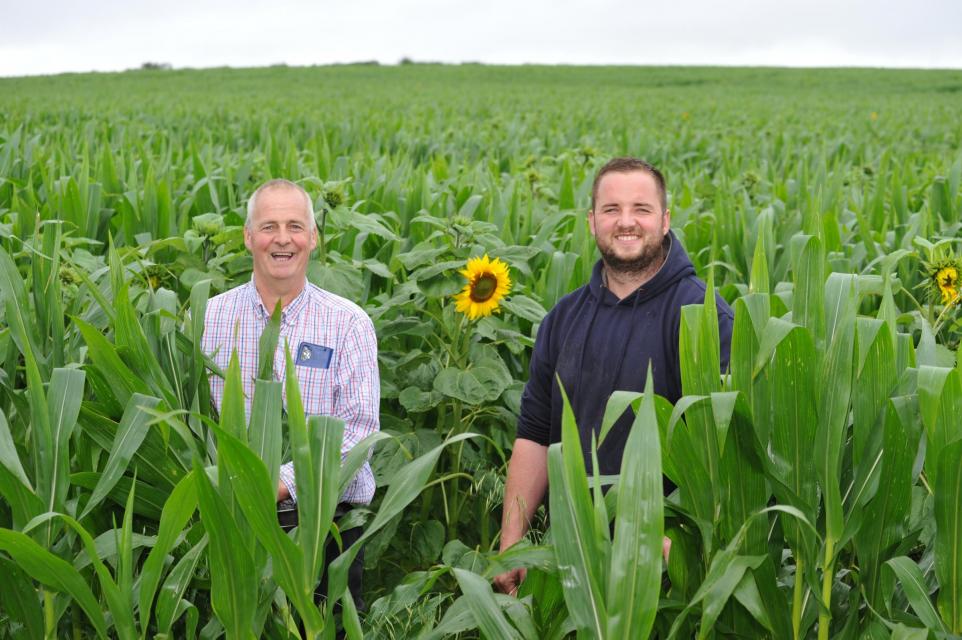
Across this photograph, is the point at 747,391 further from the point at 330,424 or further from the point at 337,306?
the point at 337,306

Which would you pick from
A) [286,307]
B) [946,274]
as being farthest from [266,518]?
[946,274]

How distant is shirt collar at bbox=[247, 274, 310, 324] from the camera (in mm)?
2289

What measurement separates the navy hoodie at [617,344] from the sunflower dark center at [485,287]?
0.78 ft

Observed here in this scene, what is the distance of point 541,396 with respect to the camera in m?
2.42

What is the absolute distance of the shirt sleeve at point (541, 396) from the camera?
94.9 inches

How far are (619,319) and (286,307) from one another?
758mm

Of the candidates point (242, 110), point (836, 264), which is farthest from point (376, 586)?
point (242, 110)

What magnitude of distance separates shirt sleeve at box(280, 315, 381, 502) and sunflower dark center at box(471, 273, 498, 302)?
1.17 ft

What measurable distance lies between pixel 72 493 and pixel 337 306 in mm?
682

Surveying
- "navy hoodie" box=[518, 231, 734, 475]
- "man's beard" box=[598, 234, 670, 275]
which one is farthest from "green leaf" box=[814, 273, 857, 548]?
"man's beard" box=[598, 234, 670, 275]

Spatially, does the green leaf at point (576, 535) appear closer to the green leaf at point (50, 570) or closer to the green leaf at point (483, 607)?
the green leaf at point (483, 607)

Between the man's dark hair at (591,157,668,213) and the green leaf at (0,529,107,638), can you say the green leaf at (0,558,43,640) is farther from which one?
the man's dark hair at (591,157,668,213)

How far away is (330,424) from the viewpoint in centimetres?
158

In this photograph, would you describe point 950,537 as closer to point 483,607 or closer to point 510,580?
point 483,607
